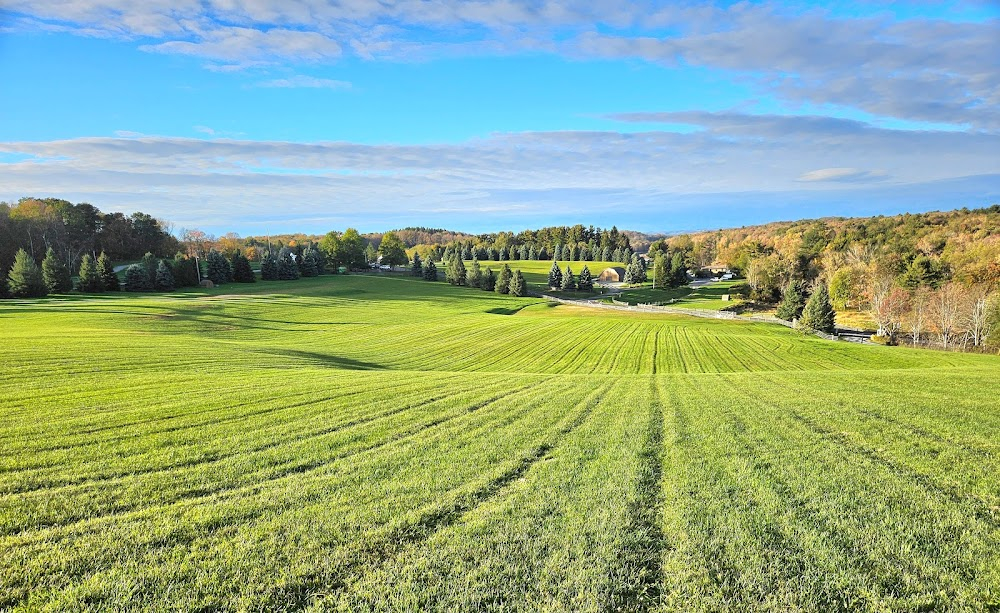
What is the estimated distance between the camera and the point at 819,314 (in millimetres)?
44812

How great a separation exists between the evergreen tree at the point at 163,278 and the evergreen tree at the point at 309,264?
962 inches

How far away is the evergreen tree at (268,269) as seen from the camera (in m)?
73.8

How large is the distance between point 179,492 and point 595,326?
3846cm

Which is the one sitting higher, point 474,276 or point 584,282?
point 474,276

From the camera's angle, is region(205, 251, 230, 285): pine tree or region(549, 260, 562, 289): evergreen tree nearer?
region(205, 251, 230, 285): pine tree

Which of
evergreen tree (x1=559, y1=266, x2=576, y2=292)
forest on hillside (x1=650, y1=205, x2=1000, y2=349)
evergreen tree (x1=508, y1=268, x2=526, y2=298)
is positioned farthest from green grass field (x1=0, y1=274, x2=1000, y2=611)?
evergreen tree (x1=559, y1=266, x2=576, y2=292)

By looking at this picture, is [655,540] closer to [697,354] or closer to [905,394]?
[905,394]

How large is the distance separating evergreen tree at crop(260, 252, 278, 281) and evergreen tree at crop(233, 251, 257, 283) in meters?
4.04

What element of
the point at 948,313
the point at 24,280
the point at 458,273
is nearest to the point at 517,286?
the point at 458,273

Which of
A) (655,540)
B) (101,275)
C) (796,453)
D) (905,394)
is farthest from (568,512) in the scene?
(101,275)

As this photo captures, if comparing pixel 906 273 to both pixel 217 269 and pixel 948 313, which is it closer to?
pixel 948 313

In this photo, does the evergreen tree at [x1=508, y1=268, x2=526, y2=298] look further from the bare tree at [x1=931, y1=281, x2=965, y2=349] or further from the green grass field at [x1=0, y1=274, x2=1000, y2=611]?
the green grass field at [x1=0, y1=274, x2=1000, y2=611]

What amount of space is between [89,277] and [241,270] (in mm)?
18304

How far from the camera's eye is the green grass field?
4.64m
